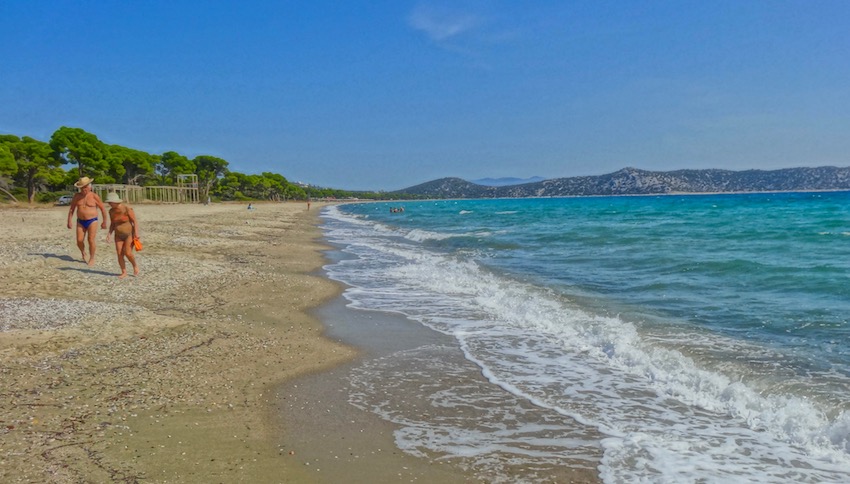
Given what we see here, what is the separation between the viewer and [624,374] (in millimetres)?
6578

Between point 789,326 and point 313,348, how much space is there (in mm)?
6940

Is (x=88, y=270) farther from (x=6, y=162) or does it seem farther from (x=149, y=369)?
(x=6, y=162)

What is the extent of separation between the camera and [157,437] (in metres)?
4.37

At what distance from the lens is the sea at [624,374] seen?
4410 millimetres

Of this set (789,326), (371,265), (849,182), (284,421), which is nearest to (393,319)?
(284,421)

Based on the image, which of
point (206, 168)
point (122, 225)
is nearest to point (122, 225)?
point (122, 225)

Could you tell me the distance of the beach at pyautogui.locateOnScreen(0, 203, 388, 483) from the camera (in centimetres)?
401

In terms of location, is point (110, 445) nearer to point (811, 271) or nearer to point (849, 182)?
point (811, 271)

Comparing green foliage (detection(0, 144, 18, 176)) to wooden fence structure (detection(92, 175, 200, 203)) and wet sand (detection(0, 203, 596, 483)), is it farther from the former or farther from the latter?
wet sand (detection(0, 203, 596, 483))

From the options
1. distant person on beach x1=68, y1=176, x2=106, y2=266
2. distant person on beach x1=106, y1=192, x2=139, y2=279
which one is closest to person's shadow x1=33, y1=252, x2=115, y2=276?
distant person on beach x1=68, y1=176, x2=106, y2=266

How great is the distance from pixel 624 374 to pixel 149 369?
16.6ft

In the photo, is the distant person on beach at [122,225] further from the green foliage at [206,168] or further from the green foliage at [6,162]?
the green foliage at [206,168]

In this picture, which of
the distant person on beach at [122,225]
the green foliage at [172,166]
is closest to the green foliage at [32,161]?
the green foliage at [172,166]

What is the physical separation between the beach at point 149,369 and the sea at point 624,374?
1054 millimetres
